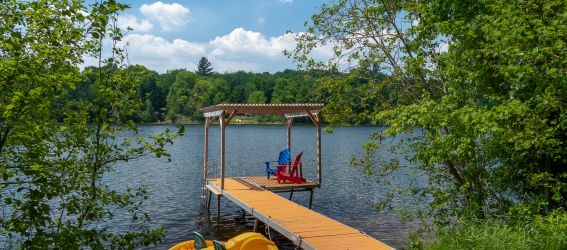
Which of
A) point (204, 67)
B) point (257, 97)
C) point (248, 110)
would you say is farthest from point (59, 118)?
point (204, 67)

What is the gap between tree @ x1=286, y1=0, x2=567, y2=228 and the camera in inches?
223

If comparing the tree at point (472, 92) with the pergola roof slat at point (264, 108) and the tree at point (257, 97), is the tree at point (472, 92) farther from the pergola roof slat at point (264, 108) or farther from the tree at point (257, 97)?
the tree at point (257, 97)

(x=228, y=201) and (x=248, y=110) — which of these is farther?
(x=228, y=201)

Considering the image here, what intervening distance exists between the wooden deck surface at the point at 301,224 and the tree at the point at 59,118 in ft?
15.0

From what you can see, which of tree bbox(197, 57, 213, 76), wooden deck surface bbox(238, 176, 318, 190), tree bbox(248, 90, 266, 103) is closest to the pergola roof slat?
wooden deck surface bbox(238, 176, 318, 190)

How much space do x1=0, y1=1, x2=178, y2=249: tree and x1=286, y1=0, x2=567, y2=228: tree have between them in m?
3.93

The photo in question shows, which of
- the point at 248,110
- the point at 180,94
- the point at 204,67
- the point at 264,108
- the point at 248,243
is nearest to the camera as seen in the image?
the point at 248,243

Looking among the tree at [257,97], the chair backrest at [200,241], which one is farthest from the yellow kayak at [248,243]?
the tree at [257,97]

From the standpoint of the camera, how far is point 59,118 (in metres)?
4.56

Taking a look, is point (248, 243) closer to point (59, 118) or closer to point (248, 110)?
point (59, 118)

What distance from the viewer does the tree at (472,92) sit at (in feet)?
18.6

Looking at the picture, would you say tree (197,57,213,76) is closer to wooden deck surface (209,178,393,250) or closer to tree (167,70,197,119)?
tree (167,70,197,119)

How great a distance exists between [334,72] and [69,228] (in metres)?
7.49

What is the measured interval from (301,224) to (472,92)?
15.0 feet
